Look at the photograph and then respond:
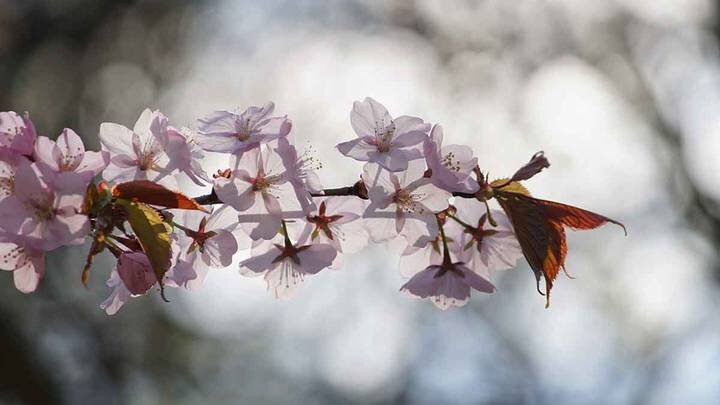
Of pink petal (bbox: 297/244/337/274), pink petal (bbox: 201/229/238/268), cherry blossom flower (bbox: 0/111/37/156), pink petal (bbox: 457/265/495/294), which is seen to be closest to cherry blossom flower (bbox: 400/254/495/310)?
pink petal (bbox: 457/265/495/294)

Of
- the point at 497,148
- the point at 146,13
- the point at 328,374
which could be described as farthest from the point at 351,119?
the point at 328,374

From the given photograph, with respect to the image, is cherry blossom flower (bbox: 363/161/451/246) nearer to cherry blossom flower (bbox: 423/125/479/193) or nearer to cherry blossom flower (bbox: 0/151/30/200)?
cherry blossom flower (bbox: 423/125/479/193)

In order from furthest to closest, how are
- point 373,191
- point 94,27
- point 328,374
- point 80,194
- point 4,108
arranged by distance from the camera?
1. point 328,374
2. point 94,27
3. point 4,108
4. point 373,191
5. point 80,194

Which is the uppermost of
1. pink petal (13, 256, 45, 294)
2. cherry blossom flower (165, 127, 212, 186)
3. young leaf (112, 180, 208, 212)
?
cherry blossom flower (165, 127, 212, 186)

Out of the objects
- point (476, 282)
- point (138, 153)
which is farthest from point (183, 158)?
point (476, 282)

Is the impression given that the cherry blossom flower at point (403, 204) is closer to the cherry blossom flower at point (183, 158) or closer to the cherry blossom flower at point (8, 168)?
the cherry blossom flower at point (183, 158)

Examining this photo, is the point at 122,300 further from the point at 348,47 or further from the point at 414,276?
the point at 348,47

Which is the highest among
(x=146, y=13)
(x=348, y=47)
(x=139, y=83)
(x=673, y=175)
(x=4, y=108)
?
(x=673, y=175)

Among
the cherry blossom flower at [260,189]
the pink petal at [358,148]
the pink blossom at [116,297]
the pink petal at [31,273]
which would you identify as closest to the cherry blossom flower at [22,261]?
the pink petal at [31,273]
